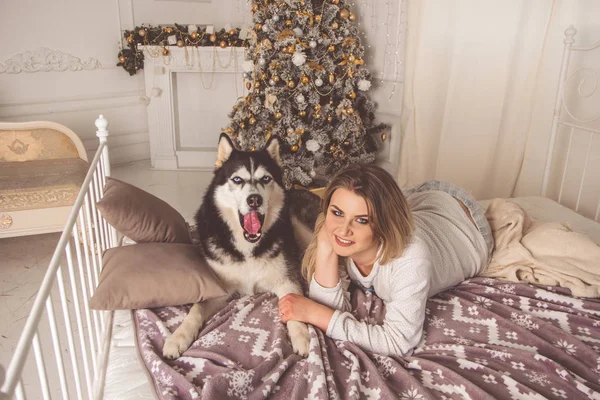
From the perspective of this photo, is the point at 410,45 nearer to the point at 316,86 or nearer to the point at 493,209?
the point at 316,86

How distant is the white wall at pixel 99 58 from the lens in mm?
3615

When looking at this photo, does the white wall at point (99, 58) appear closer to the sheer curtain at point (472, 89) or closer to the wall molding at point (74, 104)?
the wall molding at point (74, 104)

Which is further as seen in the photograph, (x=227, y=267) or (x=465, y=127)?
(x=465, y=127)

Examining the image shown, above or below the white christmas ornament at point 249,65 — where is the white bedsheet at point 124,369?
below

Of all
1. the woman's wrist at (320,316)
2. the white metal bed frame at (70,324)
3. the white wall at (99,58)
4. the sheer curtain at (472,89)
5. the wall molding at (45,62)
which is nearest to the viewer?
the white metal bed frame at (70,324)

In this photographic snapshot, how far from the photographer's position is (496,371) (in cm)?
137

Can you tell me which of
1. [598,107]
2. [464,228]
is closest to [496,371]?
[464,228]

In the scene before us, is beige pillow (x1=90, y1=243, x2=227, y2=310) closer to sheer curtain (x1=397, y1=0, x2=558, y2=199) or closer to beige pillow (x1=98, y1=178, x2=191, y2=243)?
beige pillow (x1=98, y1=178, x2=191, y2=243)

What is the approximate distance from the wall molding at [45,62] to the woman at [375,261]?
3621 mm

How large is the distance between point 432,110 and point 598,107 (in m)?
0.97

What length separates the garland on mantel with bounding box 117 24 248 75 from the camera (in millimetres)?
4309

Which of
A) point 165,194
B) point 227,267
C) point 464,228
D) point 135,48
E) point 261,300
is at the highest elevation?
point 135,48

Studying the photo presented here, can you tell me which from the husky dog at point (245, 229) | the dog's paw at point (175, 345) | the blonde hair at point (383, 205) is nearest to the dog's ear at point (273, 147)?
the husky dog at point (245, 229)

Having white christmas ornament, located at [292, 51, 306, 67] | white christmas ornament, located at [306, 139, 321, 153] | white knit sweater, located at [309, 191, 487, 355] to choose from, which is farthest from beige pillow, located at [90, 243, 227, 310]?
white christmas ornament, located at [292, 51, 306, 67]
